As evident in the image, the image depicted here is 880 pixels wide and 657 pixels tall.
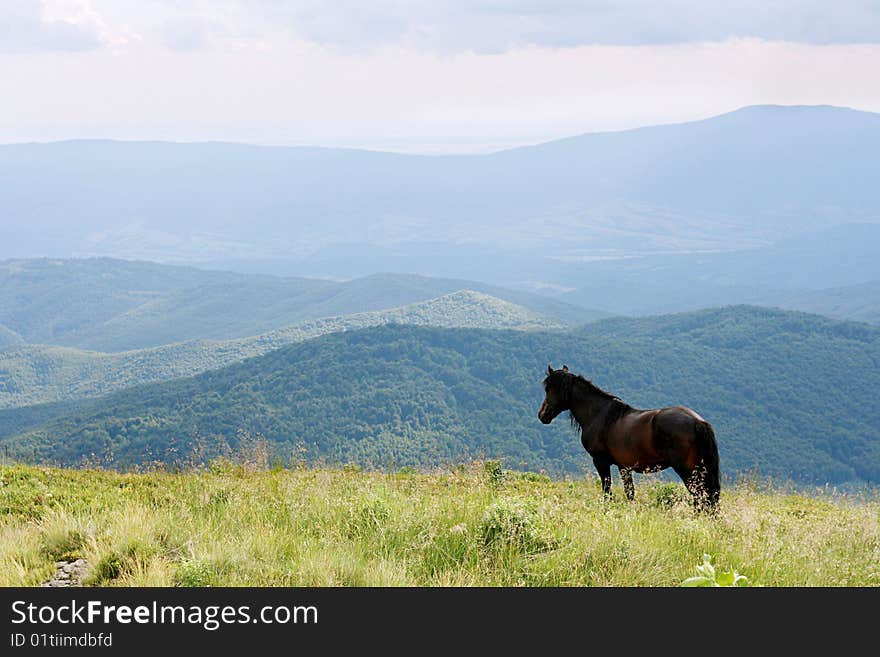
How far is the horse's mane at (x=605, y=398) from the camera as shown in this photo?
35.3 ft

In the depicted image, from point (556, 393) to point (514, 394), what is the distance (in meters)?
104

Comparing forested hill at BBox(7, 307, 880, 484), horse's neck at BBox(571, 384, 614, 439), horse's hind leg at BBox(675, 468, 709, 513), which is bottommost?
forested hill at BBox(7, 307, 880, 484)

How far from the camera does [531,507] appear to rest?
7078mm

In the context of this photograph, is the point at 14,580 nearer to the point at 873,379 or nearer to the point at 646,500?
the point at 646,500

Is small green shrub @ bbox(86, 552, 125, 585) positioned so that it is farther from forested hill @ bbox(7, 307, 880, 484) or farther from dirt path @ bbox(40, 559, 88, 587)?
forested hill @ bbox(7, 307, 880, 484)

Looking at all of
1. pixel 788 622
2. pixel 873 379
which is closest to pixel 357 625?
pixel 788 622

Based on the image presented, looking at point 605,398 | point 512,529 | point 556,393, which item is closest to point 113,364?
point 556,393

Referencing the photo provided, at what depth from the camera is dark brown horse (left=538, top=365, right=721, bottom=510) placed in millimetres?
9430

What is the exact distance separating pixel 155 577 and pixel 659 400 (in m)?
117

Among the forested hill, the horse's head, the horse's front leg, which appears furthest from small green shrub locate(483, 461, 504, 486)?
the forested hill

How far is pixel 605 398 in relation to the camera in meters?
11.1

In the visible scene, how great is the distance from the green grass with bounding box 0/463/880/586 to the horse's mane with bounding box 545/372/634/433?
2.69 metres

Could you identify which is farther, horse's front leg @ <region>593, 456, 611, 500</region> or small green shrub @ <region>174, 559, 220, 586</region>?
horse's front leg @ <region>593, 456, 611, 500</region>

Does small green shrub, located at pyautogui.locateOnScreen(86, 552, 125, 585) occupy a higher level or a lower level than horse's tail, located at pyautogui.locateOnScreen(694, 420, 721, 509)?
higher
